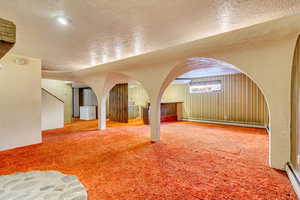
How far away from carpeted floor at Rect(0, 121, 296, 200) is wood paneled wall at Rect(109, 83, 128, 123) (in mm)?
3836

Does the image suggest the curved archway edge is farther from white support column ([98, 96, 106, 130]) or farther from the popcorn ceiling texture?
white support column ([98, 96, 106, 130])

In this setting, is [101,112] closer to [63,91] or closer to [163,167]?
[63,91]

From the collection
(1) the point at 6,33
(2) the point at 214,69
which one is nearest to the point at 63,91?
(2) the point at 214,69

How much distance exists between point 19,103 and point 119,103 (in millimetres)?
4600

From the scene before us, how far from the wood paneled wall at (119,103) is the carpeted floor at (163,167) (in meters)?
3.84

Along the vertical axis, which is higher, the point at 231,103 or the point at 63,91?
the point at 63,91

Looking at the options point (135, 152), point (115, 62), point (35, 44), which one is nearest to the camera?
point (35, 44)

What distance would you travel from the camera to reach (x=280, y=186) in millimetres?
1951

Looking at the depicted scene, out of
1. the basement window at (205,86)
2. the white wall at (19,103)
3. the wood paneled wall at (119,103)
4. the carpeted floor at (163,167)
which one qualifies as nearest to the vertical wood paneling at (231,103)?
the basement window at (205,86)

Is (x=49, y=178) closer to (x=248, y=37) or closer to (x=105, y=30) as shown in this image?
(x=105, y=30)

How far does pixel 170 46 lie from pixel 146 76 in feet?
4.01

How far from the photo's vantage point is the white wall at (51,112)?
607 cm

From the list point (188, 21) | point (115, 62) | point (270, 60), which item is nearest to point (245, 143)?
point (270, 60)

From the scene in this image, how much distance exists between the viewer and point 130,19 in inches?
84.5
